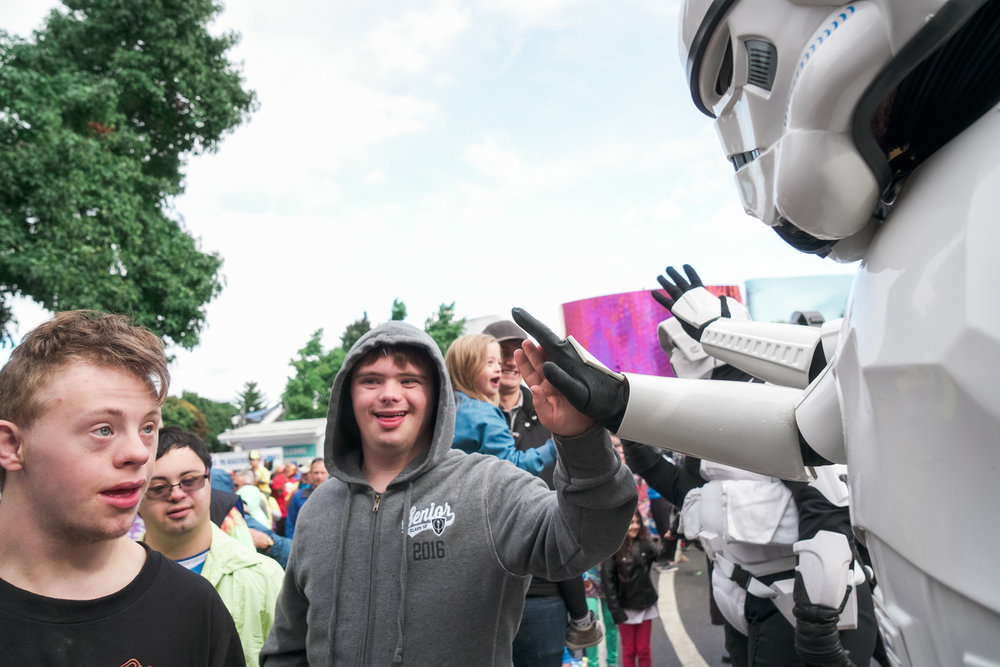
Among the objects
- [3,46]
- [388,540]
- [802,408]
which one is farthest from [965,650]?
[3,46]

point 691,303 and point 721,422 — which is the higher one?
point 691,303

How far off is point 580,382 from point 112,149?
12162mm

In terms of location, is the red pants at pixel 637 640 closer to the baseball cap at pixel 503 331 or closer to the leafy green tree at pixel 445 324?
the baseball cap at pixel 503 331

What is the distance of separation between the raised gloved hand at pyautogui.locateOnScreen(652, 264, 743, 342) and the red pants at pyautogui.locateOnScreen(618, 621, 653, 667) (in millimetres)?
3135

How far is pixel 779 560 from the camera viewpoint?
8.18 ft

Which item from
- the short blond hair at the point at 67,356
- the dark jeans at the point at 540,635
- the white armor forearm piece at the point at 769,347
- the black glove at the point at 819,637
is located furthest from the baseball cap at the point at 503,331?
the short blond hair at the point at 67,356

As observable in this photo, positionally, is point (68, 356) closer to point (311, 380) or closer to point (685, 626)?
point (685, 626)

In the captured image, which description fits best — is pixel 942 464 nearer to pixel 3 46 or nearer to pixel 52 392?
pixel 52 392

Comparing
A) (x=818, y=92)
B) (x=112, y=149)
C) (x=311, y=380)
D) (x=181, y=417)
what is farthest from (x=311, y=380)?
(x=818, y=92)

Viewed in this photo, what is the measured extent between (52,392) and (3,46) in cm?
1241

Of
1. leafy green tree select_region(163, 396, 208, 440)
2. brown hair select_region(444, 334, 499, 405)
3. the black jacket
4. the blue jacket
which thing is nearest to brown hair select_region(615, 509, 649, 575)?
the black jacket

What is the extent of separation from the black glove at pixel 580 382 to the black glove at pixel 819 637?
1335 mm

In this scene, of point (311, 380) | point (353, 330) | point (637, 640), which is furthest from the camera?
point (353, 330)

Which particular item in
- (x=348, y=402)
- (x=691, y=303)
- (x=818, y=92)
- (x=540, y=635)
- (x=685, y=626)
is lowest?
(x=685, y=626)
